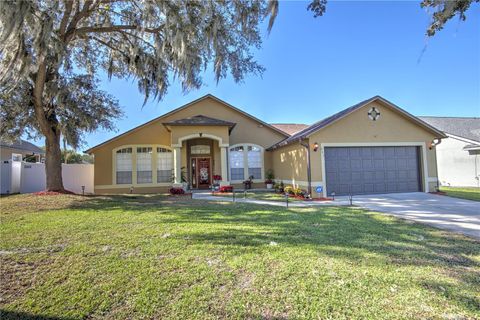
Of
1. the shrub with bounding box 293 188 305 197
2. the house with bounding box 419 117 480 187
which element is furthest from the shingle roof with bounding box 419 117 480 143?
the shrub with bounding box 293 188 305 197

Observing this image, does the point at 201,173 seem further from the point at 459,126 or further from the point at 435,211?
the point at 459,126

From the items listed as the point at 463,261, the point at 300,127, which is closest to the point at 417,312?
the point at 463,261

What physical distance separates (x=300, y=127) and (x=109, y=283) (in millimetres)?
22430

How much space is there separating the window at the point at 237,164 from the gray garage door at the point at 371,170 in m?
6.47

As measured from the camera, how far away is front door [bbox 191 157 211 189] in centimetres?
1706

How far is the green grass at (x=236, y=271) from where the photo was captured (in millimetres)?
2840

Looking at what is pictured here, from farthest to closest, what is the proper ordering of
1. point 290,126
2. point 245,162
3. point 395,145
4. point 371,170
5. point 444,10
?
point 290,126 < point 245,162 < point 395,145 < point 371,170 < point 444,10

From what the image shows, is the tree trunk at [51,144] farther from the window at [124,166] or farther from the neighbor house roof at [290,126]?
the neighbor house roof at [290,126]

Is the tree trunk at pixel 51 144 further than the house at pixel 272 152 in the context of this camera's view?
No

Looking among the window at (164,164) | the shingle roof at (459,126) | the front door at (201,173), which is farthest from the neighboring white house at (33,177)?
the shingle roof at (459,126)

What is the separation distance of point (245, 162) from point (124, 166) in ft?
26.3

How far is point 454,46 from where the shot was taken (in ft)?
36.1

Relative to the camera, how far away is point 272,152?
1762cm

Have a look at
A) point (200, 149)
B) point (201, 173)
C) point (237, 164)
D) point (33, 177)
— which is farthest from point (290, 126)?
point (33, 177)
